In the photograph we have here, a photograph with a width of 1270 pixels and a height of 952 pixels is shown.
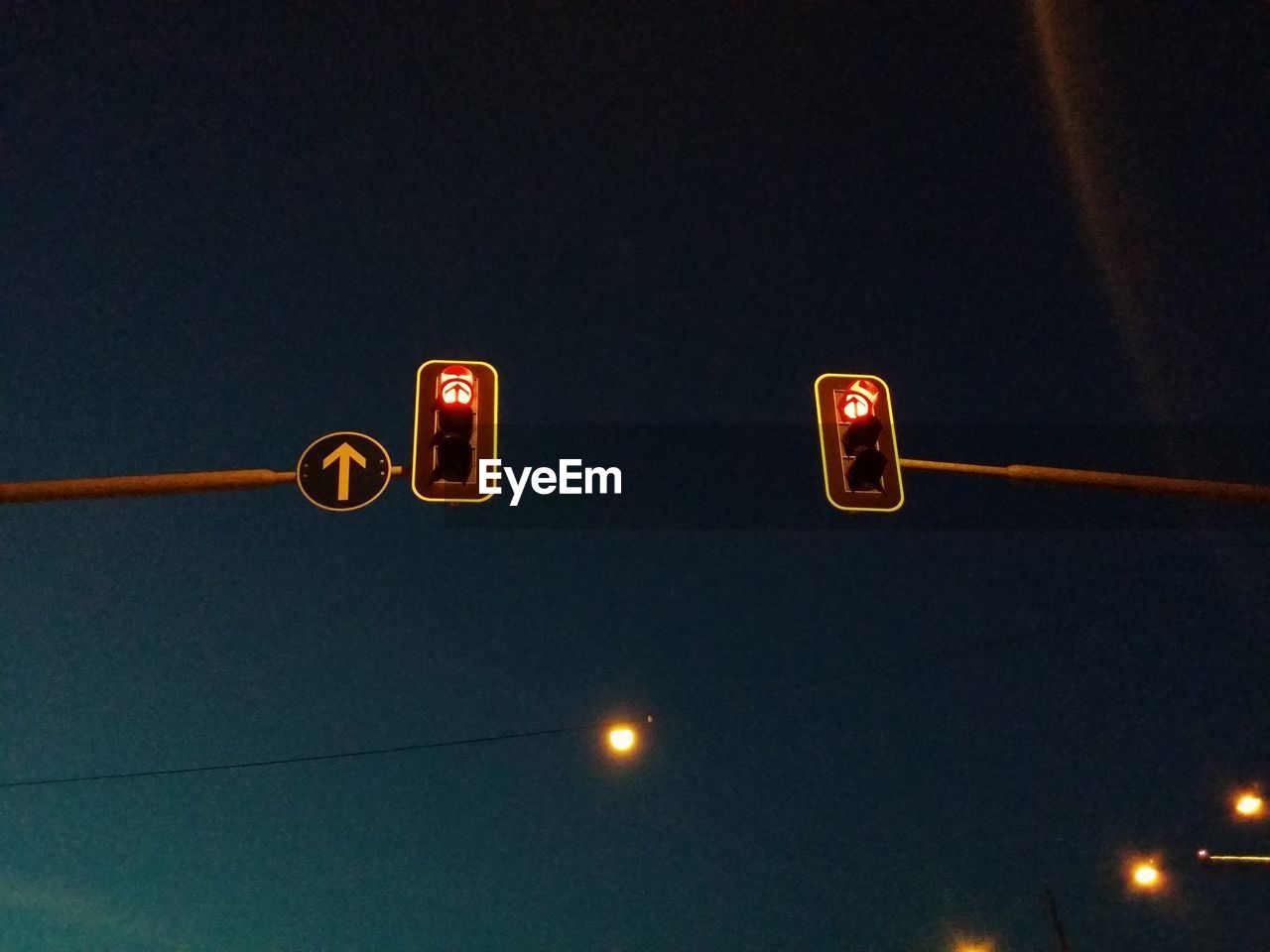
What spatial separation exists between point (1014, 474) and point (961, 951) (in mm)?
31654

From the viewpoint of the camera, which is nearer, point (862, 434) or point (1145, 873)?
point (862, 434)

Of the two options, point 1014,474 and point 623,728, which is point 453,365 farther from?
point 623,728

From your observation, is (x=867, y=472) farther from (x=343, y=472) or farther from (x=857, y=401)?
(x=343, y=472)

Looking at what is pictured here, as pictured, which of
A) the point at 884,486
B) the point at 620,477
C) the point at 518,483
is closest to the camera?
the point at 884,486

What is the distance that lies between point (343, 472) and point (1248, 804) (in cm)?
1558

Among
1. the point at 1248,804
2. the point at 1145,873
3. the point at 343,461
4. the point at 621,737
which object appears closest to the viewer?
the point at 343,461

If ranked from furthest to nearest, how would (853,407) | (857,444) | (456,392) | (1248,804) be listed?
(1248,804)
(853,407)
(857,444)
(456,392)

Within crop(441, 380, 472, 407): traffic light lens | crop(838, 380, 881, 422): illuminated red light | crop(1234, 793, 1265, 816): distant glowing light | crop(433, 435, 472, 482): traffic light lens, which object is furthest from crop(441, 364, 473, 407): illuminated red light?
crop(1234, 793, 1265, 816): distant glowing light

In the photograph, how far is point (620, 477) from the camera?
815 cm

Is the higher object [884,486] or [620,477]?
[620,477]

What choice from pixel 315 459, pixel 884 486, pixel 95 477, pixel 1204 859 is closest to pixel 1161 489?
pixel 884 486

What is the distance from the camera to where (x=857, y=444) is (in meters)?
6.68

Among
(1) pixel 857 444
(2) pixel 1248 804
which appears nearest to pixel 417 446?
(1) pixel 857 444

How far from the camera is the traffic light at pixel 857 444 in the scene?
21.6 feet
